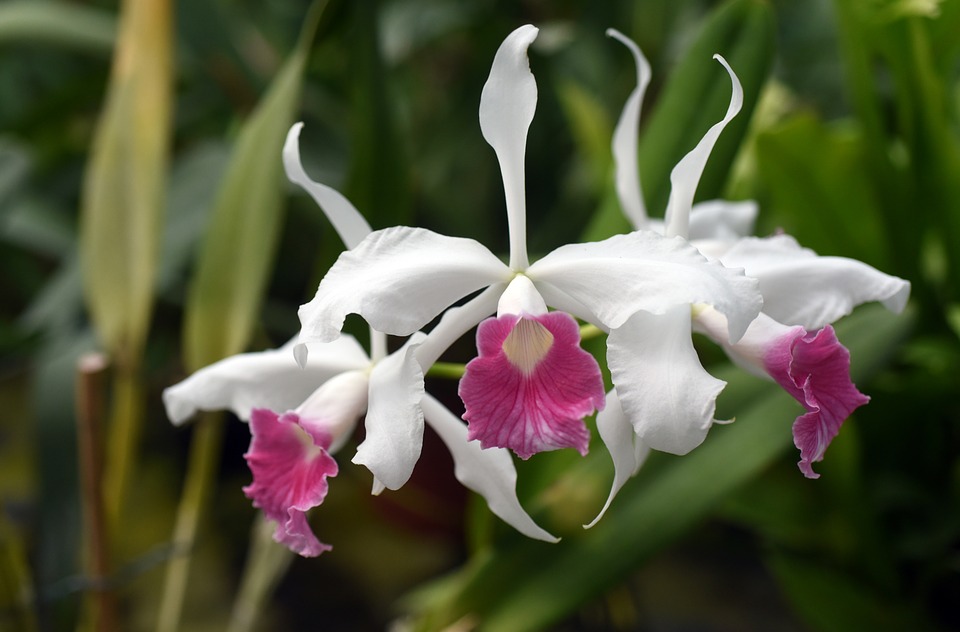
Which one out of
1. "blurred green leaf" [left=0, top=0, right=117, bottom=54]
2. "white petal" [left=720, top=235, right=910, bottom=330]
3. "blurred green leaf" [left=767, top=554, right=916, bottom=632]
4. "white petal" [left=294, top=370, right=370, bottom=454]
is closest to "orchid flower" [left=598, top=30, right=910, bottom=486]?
"white petal" [left=720, top=235, right=910, bottom=330]

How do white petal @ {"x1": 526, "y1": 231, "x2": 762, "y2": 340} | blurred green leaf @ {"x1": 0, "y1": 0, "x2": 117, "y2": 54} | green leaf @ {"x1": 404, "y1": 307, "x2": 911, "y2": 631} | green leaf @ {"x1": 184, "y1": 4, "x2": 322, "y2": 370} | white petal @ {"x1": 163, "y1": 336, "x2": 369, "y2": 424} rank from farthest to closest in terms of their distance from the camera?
1. blurred green leaf @ {"x1": 0, "y1": 0, "x2": 117, "y2": 54}
2. green leaf @ {"x1": 184, "y1": 4, "x2": 322, "y2": 370}
3. green leaf @ {"x1": 404, "y1": 307, "x2": 911, "y2": 631}
4. white petal @ {"x1": 163, "y1": 336, "x2": 369, "y2": 424}
5. white petal @ {"x1": 526, "y1": 231, "x2": 762, "y2": 340}

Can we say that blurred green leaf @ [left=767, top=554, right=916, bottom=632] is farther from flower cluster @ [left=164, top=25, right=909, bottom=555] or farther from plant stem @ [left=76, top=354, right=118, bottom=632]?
plant stem @ [left=76, top=354, right=118, bottom=632]

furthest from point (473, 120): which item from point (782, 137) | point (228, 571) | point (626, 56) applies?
point (228, 571)

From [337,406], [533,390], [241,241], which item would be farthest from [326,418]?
[241,241]

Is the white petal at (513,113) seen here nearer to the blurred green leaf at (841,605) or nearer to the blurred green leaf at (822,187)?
the blurred green leaf at (822,187)

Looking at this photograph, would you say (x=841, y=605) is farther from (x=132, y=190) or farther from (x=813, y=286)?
(x=132, y=190)

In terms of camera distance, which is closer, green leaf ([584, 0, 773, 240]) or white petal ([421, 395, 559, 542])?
white petal ([421, 395, 559, 542])

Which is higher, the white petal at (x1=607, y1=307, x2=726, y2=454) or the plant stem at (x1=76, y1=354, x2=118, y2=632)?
the white petal at (x1=607, y1=307, x2=726, y2=454)
